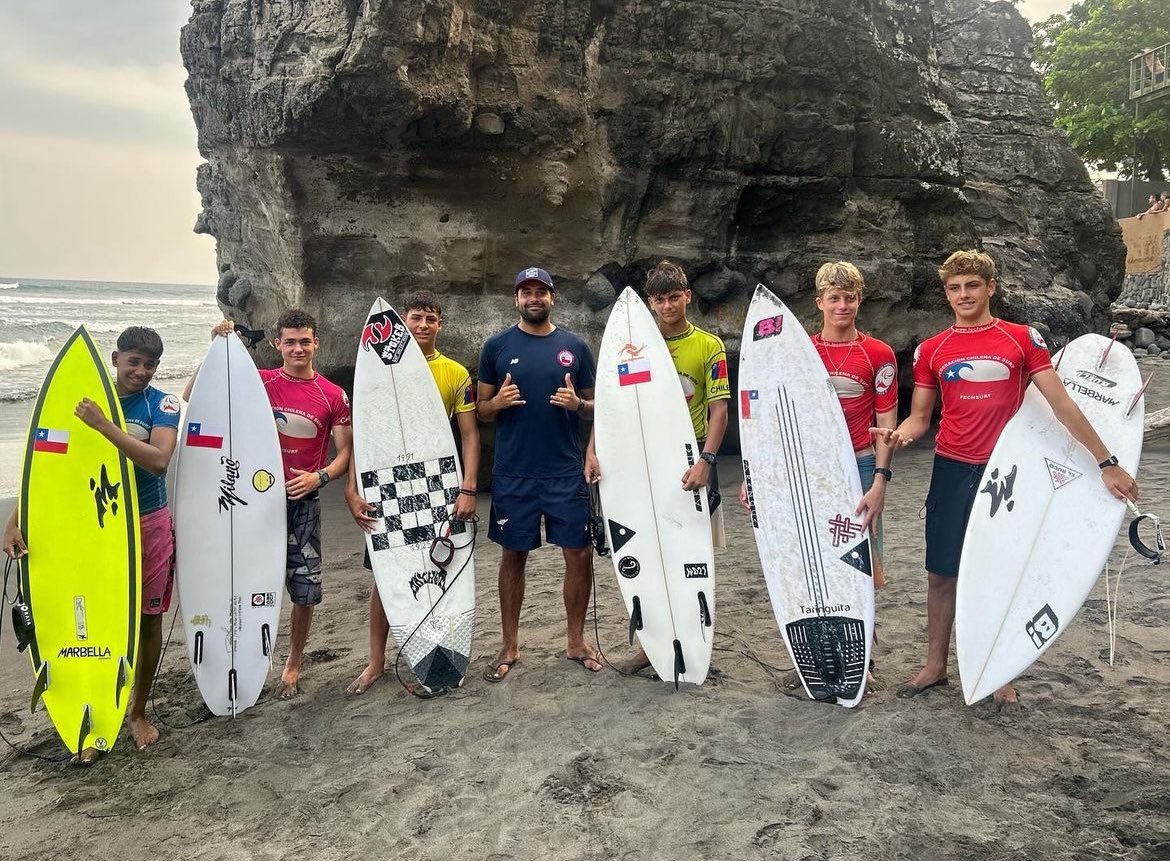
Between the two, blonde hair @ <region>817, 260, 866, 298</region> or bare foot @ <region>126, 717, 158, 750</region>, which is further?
blonde hair @ <region>817, 260, 866, 298</region>

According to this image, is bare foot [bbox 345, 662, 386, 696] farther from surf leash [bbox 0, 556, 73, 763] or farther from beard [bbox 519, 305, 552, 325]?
beard [bbox 519, 305, 552, 325]

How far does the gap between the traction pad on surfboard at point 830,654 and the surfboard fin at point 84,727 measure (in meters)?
2.50

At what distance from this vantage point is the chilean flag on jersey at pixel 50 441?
113 inches

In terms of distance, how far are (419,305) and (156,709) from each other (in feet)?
6.10

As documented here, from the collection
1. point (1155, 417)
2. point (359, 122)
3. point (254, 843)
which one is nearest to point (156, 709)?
point (254, 843)

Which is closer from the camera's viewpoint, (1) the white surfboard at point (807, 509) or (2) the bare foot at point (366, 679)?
(1) the white surfboard at point (807, 509)

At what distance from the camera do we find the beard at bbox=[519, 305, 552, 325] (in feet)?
10.1

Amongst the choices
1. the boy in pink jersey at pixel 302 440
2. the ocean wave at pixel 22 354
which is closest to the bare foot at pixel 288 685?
the boy in pink jersey at pixel 302 440

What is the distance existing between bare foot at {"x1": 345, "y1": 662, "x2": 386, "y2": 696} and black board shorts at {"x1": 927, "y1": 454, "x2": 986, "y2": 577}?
2.18 m

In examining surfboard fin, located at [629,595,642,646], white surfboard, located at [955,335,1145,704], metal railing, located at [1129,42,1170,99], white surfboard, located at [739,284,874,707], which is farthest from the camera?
metal railing, located at [1129,42,1170,99]

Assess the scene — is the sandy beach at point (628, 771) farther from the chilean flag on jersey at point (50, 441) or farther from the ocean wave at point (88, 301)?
the ocean wave at point (88, 301)

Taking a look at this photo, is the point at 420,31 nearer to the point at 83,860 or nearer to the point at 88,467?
the point at 88,467

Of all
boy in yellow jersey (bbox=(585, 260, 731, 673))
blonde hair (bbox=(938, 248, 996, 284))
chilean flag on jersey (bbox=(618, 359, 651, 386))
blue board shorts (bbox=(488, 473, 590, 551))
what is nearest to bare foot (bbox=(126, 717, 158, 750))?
blue board shorts (bbox=(488, 473, 590, 551))

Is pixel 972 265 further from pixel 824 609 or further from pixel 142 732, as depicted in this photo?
pixel 142 732
